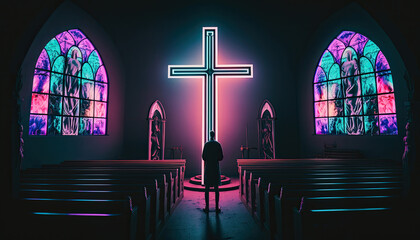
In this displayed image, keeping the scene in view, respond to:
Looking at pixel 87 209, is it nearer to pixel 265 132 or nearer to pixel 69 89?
pixel 69 89

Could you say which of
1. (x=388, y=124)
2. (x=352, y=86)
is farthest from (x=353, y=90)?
(x=388, y=124)

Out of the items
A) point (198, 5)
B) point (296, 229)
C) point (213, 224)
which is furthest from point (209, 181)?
point (198, 5)

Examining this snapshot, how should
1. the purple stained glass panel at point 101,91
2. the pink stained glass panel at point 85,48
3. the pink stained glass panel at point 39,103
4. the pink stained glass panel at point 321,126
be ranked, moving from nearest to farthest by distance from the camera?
the pink stained glass panel at point 39,103 → the pink stained glass panel at point 85,48 → the purple stained glass panel at point 101,91 → the pink stained glass panel at point 321,126

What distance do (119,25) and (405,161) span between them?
7.55 m

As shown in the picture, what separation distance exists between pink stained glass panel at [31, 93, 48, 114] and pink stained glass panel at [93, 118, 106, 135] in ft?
4.51

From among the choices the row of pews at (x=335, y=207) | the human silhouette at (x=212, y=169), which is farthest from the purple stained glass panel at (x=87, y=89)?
the row of pews at (x=335, y=207)

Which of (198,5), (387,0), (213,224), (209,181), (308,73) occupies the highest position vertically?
(198,5)

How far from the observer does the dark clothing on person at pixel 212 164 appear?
3422mm

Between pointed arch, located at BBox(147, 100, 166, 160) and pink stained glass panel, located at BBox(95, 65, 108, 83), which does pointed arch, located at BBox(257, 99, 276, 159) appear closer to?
pointed arch, located at BBox(147, 100, 166, 160)

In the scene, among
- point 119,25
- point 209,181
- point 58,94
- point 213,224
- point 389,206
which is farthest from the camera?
point 119,25

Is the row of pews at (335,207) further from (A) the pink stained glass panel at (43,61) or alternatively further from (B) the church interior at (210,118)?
(A) the pink stained glass panel at (43,61)

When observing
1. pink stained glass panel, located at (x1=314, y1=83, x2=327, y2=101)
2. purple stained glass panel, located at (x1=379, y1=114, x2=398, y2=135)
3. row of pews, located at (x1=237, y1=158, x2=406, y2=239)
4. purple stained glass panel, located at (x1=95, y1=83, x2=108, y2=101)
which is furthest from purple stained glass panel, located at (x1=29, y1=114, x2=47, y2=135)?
purple stained glass panel, located at (x1=379, y1=114, x2=398, y2=135)

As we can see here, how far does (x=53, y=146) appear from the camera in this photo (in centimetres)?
482

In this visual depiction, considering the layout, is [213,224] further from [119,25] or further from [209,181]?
[119,25]
